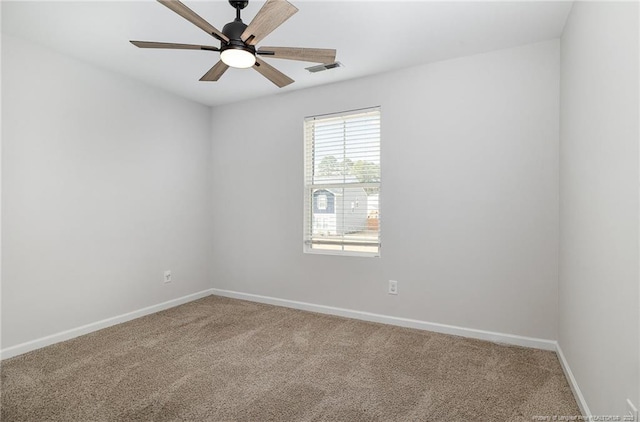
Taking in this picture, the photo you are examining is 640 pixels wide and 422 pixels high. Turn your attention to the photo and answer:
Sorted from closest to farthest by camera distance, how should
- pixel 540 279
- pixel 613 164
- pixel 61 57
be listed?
pixel 613 164
pixel 540 279
pixel 61 57

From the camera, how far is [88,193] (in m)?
3.19

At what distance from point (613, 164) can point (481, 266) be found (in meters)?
1.65

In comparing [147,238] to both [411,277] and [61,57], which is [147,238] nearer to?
[61,57]

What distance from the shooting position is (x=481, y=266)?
9.86ft

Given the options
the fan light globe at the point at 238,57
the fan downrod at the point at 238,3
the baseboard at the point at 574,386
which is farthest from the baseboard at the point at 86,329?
the baseboard at the point at 574,386

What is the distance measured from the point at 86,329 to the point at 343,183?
274 centimetres

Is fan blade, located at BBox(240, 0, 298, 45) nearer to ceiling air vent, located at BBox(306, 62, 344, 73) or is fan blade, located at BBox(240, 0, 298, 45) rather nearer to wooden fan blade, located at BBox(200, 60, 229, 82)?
wooden fan blade, located at BBox(200, 60, 229, 82)

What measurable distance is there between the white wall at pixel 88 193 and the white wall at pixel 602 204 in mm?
3713

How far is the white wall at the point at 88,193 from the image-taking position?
8.92 ft

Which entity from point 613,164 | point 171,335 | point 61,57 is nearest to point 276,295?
point 171,335

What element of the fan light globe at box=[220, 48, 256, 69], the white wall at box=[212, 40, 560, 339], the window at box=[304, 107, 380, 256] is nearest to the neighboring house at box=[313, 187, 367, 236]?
the window at box=[304, 107, 380, 256]

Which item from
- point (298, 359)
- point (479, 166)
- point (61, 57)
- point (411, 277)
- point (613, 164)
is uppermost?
point (61, 57)

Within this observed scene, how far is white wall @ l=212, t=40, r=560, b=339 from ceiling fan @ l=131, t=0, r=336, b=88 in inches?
53.7

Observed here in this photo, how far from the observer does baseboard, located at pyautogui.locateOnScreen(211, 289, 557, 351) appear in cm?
282
